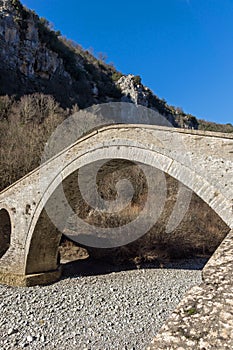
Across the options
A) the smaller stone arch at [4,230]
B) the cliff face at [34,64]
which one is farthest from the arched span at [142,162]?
the cliff face at [34,64]

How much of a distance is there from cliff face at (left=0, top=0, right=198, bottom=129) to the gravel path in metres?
18.4

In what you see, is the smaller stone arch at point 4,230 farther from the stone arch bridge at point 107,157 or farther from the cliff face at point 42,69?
the cliff face at point 42,69

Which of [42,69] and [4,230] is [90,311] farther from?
[42,69]

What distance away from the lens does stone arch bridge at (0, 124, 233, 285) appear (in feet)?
16.5

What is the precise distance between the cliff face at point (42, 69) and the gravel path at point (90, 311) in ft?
60.5

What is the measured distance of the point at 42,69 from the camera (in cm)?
2838

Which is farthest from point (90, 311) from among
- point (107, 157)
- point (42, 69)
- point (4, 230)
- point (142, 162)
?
point (42, 69)

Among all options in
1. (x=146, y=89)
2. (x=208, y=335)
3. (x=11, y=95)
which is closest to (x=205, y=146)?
(x=208, y=335)

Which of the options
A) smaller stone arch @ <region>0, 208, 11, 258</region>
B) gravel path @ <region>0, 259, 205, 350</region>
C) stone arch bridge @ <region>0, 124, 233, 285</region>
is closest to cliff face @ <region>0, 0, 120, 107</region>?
smaller stone arch @ <region>0, 208, 11, 258</region>

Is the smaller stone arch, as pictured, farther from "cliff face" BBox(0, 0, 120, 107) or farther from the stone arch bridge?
"cliff face" BBox(0, 0, 120, 107)

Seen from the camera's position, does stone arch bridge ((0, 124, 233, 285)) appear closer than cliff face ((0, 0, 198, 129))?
Yes

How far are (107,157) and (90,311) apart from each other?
4210 mm

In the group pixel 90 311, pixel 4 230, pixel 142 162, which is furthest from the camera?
pixel 4 230

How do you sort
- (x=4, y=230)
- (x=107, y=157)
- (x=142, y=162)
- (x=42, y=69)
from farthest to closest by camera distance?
(x=42, y=69) → (x=4, y=230) → (x=107, y=157) → (x=142, y=162)
